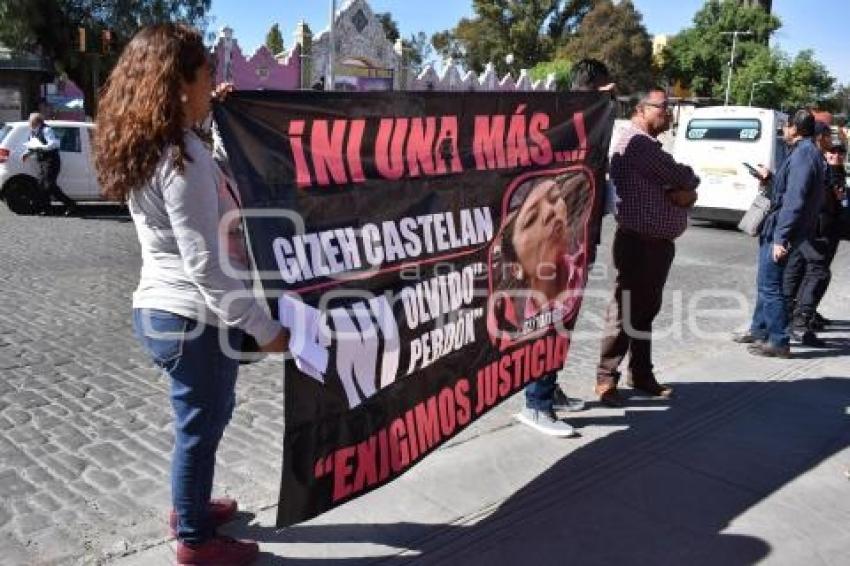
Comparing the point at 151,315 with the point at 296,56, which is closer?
the point at 151,315

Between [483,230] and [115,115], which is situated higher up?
[115,115]

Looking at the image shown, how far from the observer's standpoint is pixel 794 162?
5.87 m

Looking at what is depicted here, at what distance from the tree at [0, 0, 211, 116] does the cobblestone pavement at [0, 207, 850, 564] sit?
20.3 meters

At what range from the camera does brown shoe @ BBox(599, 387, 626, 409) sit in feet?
16.1

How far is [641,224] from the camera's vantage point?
4656mm

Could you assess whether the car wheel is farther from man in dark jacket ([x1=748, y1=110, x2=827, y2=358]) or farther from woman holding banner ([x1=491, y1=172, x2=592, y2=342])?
man in dark jacket ([x1=748, y1=110, x2=827, y2=358])

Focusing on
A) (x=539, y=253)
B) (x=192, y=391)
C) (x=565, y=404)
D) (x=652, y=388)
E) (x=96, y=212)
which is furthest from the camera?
(x=96, y=212)

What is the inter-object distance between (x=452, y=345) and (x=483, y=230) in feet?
1.82

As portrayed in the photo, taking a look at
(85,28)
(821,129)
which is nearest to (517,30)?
(85,28)

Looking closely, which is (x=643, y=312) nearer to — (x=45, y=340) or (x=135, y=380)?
(x=135, y=380)

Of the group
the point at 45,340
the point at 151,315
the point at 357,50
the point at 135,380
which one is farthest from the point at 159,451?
the point at 357,50

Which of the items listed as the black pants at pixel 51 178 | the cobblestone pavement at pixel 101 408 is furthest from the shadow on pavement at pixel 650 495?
the black pants at pixel 51 178

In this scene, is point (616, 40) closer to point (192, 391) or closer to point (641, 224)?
point (641, 224)

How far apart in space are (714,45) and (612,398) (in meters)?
75.2
